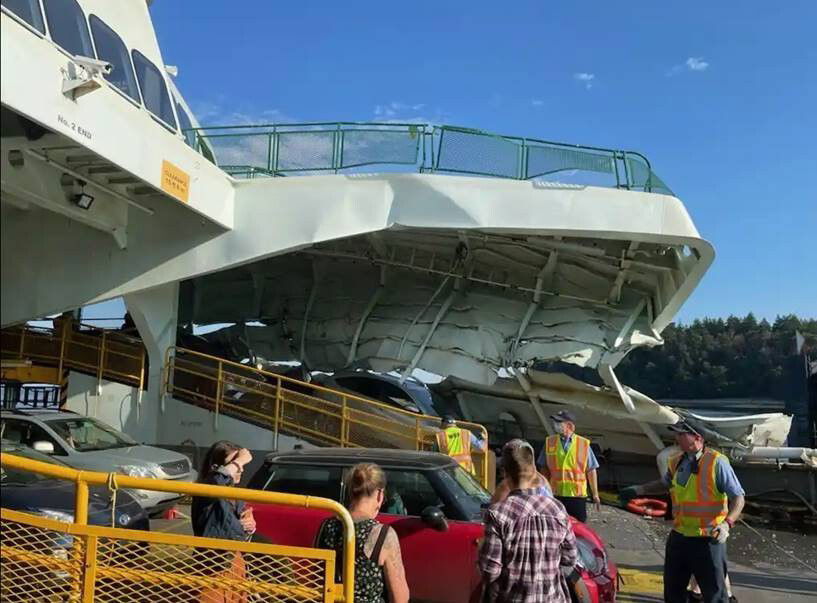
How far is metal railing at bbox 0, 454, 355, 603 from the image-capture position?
329 cm

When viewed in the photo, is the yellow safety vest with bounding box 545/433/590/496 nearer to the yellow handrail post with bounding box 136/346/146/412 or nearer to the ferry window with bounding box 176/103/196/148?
the ferry window with bounding box 176/103/196/148

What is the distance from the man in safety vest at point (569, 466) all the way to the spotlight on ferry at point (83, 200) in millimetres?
5382

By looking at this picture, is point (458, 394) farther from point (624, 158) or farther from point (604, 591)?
point (604, 591)

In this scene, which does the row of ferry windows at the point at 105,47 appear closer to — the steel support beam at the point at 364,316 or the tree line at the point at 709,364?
the steel support beam at the point at 364,316

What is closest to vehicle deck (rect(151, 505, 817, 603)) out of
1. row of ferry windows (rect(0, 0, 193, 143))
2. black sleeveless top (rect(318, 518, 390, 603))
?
black sleeveless top (rect(318, 518, 390, 603))

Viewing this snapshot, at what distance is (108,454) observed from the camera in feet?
30.0

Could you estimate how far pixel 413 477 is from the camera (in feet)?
17.4

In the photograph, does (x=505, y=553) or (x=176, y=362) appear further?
(x=176, y=362)

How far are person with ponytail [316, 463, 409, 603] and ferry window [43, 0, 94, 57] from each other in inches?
231

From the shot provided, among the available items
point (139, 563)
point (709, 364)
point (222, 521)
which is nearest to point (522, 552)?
point (222, 521)

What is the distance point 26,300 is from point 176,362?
33.6 ft

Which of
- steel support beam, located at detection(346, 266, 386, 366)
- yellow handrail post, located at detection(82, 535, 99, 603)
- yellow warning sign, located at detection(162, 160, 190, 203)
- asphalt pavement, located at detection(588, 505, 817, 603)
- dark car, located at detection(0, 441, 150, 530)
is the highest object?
yellow warning sign, located at detection(162, 160, 190, 203)

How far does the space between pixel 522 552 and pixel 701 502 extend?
2412mm

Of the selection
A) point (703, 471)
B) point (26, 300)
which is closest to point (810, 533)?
point (703, 471)
